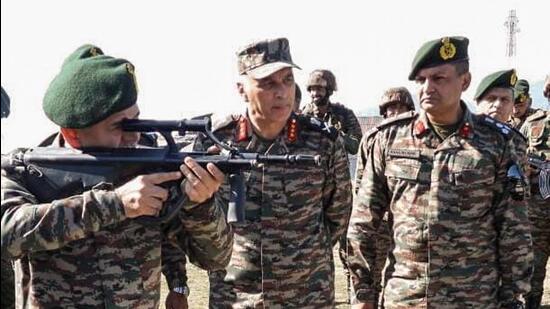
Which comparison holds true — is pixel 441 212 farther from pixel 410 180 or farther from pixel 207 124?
pixel 207 124

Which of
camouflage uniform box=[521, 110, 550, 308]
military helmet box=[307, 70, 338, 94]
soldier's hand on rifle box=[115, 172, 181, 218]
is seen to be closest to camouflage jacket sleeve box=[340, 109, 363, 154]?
military helmet box=[307, 70, 338, 94]

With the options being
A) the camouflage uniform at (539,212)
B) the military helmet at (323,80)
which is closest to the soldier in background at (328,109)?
the military helmet at (323,80)

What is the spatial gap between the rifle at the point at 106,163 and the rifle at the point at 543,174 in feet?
16.1

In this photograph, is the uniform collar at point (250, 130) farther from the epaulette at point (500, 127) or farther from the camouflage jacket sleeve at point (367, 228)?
the epaulette at point (500, 127)

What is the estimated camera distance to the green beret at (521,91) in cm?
848

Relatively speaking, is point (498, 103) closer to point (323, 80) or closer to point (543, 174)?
point (543, 174)

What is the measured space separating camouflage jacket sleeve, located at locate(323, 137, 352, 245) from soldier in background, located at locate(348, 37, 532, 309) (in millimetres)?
172

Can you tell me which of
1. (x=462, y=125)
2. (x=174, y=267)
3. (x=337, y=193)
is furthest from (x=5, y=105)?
(x=462, y=125)

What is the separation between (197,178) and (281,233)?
1.34 m

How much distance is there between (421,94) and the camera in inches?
152

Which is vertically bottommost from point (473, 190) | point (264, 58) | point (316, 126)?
point (473, 190)

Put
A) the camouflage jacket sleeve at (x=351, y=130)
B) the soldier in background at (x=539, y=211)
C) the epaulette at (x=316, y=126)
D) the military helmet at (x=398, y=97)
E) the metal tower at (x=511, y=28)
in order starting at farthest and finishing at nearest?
the metal tower at (x=511, y=28) → the camouflage jacket sleeve at (x=351, y=130) → the military helmet at (x=398, y=97) → the soldier in background at (x=539, y=211) → the epaulette at (x=316, y=126)

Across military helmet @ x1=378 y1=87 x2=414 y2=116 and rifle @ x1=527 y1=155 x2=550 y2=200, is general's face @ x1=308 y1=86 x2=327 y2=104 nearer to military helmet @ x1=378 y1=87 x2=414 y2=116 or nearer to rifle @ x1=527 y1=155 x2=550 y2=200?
military helmet @ x1=378 y1=87 x2=414 y2=116

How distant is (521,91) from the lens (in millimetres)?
8500
